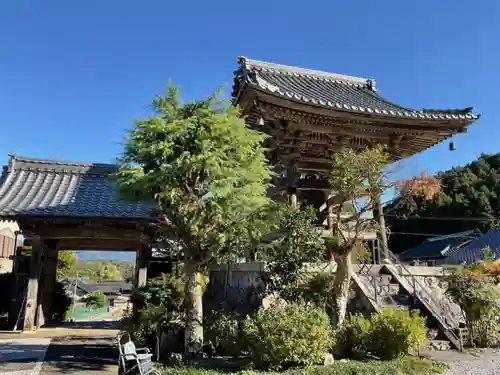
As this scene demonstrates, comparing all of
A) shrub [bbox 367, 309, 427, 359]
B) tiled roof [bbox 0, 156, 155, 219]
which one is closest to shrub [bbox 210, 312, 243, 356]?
shrub [bbox 367, 309, 427, 359]

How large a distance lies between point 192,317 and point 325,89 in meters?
9.31

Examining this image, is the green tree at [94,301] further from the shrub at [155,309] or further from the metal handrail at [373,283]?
the metal handrail at [373,283]

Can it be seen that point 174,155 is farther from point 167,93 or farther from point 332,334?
point 332,334

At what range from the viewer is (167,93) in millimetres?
8016

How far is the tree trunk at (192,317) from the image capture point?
7.91 meters

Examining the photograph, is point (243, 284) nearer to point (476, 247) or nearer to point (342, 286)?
point (342, 286)

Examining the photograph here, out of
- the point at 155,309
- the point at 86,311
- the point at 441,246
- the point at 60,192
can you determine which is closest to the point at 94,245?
the point at 60,192

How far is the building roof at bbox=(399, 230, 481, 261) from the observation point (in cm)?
3922

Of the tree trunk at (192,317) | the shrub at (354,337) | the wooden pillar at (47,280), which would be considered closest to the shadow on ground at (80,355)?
the tree trunk at (192,317)

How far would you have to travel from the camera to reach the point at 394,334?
7.51 meters

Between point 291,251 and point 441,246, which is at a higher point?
point 441,246

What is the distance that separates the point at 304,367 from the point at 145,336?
12.6ft

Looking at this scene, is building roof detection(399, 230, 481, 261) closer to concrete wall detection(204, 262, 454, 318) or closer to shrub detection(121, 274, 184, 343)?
concrete wall detection(204, 262, 454, 318)

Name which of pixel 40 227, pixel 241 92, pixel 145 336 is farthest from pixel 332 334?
pixel 40 227
